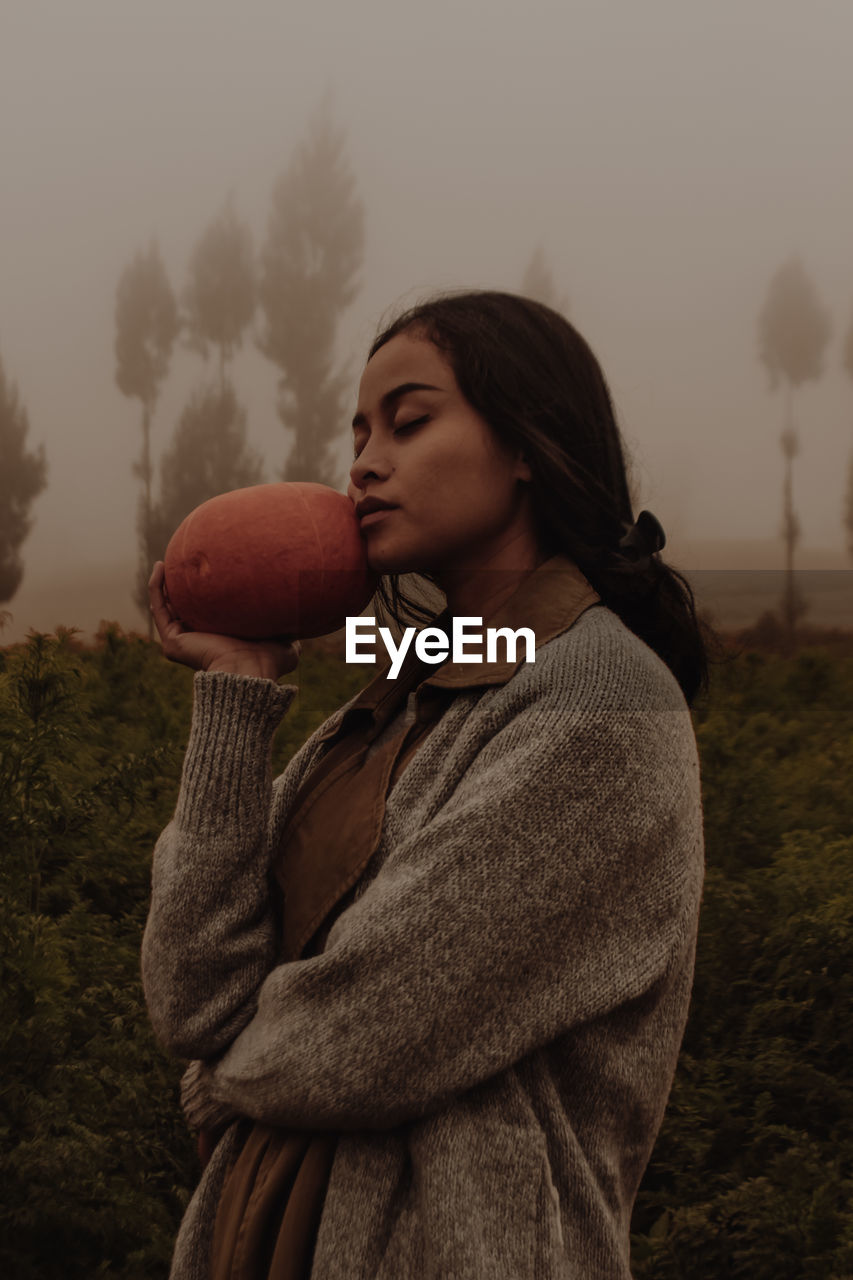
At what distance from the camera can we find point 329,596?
1.69 m

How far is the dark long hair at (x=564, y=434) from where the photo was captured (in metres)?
1.52

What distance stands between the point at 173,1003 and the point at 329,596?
2.05 ft

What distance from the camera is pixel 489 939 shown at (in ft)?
3.85

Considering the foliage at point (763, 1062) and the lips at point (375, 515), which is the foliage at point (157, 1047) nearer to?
the foliage at point (763, 1062)

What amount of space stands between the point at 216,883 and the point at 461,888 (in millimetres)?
374

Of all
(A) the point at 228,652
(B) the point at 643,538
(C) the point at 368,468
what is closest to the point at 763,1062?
(B) the point at 643,538

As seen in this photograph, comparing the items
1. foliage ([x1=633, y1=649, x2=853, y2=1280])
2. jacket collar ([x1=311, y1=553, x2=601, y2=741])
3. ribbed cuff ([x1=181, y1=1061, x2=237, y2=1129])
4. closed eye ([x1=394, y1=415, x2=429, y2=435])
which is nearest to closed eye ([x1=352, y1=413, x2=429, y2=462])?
closed eye ([x1=394, y1=415, x2=429, y2=435])

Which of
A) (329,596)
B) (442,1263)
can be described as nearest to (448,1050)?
(442,1263)

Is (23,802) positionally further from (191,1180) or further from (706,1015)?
(706,1015)

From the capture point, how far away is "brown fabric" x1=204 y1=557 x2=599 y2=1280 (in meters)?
1.25

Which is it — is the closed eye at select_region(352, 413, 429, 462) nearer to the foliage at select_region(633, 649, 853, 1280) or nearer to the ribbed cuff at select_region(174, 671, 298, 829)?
the ribbed cuff at select_region(174, 671, 298, 829)

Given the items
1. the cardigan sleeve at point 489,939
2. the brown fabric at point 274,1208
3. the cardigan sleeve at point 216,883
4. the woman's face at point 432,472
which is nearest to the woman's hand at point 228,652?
the cardigan sleeve at point 216,883

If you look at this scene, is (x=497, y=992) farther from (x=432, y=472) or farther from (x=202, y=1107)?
(x=432, y=472)

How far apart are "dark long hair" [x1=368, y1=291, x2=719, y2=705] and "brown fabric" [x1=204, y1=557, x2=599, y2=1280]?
8 cm
